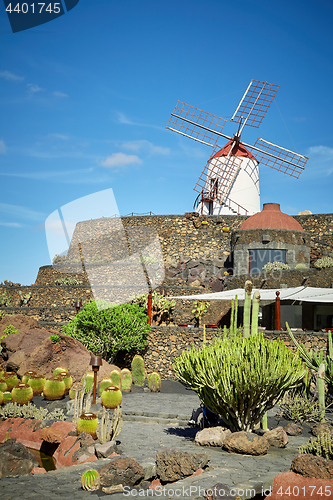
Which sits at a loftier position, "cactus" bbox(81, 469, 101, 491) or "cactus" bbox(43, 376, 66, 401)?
"cactus" bbox(43, 376, 66, 401)

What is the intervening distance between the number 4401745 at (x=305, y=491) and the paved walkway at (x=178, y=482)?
429 millimetres

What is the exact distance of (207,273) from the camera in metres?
26.8

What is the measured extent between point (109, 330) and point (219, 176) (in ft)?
56.4

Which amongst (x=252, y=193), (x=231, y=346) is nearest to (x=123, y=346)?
(x=231, y=346)

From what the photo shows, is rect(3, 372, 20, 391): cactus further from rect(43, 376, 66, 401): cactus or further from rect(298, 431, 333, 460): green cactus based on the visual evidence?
rect(298, 431, 333, 460): green cactus

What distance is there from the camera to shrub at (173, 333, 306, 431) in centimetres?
752

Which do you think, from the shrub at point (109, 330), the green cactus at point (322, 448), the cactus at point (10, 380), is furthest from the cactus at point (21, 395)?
the green cactus at point (322, 448)

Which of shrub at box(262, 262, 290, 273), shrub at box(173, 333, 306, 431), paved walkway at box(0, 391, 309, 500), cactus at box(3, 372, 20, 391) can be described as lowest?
paved walkway at box(0, 391, 309, 500)

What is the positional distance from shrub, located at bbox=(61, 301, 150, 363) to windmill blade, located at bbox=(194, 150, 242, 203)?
50.8 ft

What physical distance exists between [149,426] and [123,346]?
713 centimetres

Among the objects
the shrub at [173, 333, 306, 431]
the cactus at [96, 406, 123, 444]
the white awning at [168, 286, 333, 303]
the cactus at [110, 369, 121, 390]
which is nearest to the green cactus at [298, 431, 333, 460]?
the shrub at [173, 333, 306, 431]

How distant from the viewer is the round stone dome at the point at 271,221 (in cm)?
2447

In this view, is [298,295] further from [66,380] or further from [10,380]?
[10,380]

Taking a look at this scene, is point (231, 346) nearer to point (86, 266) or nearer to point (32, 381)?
point (32, 381)
